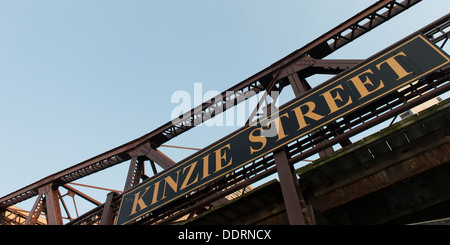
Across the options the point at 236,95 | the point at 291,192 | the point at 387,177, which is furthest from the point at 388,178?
the point at 236,95

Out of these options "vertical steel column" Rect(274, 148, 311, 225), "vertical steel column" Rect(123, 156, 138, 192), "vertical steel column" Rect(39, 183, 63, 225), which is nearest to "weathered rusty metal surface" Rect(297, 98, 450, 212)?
"vertical steel column" Rect(274, 148, 311, 225)

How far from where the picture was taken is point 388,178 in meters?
5.71

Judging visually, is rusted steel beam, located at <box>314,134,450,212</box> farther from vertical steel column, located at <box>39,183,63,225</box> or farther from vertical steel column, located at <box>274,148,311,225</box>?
vertical steel column, located at <box>39,183,63,225</box>

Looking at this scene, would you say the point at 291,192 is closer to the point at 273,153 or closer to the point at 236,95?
the point at 273,153

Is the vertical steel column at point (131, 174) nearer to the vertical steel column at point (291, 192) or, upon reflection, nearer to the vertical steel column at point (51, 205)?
the vertical steel column at point (51, 205)

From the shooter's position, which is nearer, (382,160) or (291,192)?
(291,192)

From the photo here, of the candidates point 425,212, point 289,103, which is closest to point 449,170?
point 425,212

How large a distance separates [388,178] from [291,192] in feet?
5.62

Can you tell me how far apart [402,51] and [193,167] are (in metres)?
5.33

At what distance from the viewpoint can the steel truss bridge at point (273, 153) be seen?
20.2ft

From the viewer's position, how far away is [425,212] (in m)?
5.64

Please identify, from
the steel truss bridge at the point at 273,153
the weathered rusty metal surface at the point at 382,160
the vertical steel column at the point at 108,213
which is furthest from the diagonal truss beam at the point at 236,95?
the weathered rusty metal surface at the point at 382,160

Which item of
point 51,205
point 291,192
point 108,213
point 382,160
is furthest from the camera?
point 51,205
